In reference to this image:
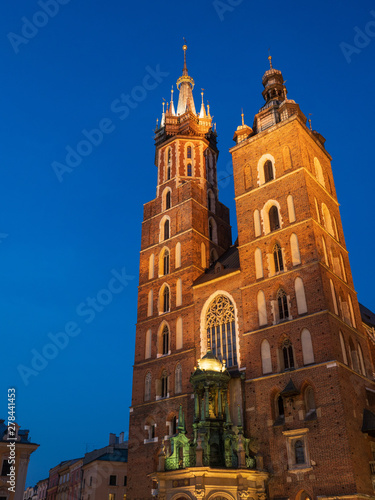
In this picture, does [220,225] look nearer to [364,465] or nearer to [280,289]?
[280,289]

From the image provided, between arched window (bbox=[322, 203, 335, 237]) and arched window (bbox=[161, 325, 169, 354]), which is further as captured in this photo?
arched window (bbox=[161, 325, 169, 354])

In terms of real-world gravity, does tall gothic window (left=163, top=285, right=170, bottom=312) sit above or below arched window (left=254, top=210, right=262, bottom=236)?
below

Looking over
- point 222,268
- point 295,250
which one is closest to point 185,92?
point 222,268

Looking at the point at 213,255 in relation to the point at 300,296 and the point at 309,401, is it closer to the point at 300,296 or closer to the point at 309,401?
the point at 300,296

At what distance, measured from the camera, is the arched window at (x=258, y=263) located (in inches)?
1245

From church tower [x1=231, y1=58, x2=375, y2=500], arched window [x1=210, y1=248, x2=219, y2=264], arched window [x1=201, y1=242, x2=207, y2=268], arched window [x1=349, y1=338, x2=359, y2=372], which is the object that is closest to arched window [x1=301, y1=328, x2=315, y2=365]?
church tower [x1=231, y1=58, x2=375, y2=500]

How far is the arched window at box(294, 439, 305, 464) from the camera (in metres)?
25.0

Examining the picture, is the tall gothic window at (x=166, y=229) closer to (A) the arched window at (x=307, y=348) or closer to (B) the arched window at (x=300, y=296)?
(B) the arched window at (x=300, y=296)

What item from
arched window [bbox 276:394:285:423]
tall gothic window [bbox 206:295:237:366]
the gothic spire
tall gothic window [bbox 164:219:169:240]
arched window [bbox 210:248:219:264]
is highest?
the gothic spire

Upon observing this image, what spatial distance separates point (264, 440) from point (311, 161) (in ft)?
62.7

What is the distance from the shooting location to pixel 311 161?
34781 millimetres

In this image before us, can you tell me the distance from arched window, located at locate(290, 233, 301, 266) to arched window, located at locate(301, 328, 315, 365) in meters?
4.41

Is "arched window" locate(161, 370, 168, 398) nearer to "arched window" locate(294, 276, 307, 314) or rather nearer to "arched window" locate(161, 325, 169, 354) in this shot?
"arched window" locate(161, 325, 169, 354)

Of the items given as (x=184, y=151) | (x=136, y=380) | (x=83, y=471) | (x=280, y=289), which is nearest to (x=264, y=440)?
(x=280, y=289)
